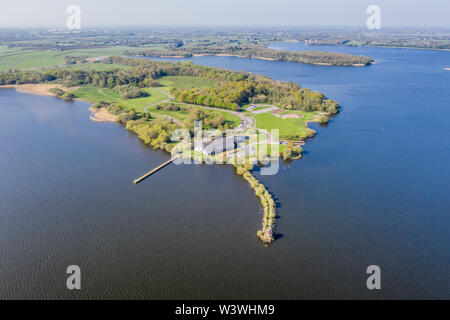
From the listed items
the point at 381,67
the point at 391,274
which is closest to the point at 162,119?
the point at 391,274

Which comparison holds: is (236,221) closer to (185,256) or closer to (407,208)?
(185,256)

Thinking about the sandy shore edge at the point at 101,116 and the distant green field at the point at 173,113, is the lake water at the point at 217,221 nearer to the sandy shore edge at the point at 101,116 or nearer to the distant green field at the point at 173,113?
the sandy shore edge at the point at 101,116

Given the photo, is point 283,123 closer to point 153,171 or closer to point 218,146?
point 218,146
